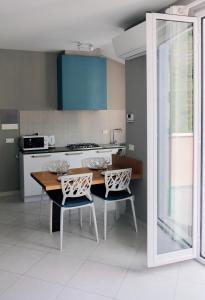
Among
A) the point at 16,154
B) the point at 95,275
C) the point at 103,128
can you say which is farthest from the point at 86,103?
the point at 95,275

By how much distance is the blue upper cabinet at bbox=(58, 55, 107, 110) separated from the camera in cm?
571

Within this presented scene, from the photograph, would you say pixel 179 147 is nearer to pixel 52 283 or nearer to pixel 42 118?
pixel 52 283

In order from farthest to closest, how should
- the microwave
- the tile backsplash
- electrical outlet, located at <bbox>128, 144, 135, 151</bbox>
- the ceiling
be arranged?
1. the tile backsplash
2. the microwave
3. electrical outlet, located at <bbox>128, 144, 135, 151</bbox>
4. the ceiling

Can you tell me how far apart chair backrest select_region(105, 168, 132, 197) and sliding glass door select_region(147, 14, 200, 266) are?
78 cm

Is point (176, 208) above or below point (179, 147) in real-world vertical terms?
below

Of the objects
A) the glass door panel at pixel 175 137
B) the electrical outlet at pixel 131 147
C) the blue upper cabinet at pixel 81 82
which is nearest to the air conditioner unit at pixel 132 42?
the glass door panel at pixel 175 137

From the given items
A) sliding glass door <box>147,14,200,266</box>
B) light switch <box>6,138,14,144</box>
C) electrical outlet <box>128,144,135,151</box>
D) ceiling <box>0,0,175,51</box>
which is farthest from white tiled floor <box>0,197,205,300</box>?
ceiling <box>0,0,175,51</box>

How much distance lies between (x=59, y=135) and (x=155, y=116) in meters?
3.39

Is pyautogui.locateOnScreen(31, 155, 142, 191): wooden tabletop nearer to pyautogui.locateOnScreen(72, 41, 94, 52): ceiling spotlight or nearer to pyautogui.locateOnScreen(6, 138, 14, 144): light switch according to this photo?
pyautogui.locateOnScreen(6, 138, 14, 144): light switch

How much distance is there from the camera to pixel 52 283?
9.36ft

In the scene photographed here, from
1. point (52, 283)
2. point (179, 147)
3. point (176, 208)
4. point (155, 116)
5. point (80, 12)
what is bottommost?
point (52, 283)

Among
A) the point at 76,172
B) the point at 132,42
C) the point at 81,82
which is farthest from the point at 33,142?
the point at 132,42

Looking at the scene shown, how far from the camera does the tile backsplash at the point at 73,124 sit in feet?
19.3

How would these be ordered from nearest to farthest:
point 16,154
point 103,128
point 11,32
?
point 11,32 → point 16,154 → point 103,128
